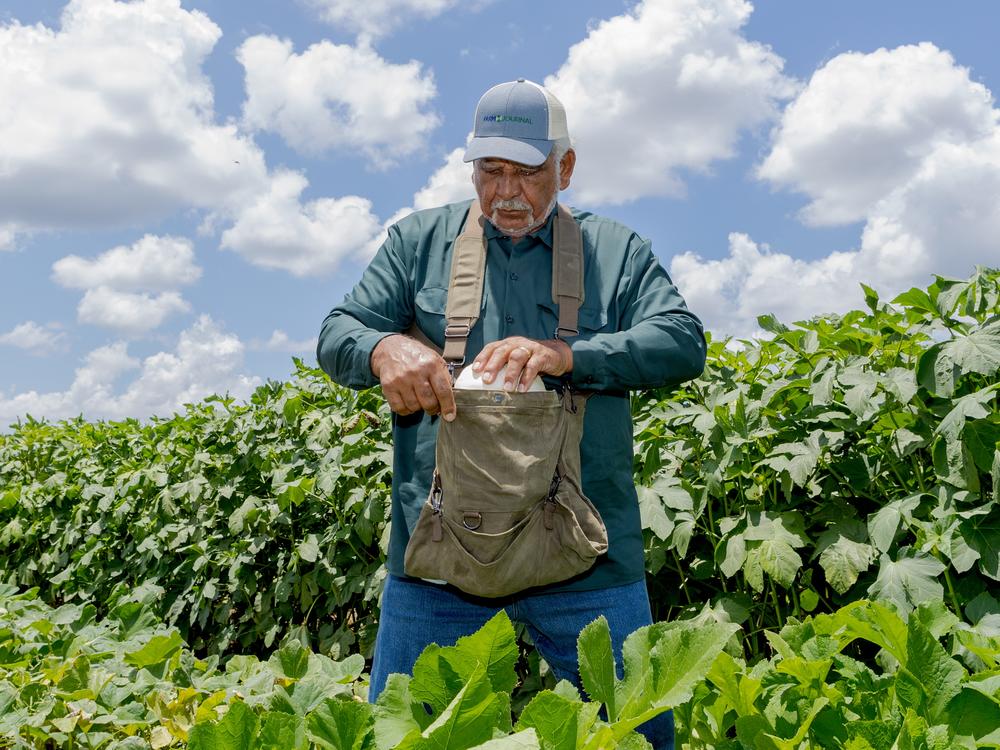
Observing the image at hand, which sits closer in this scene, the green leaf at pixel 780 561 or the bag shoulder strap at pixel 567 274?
the bag shoulder strap at pixel 567 274

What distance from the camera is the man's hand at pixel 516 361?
2.03 m

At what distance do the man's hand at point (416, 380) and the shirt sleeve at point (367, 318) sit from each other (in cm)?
13

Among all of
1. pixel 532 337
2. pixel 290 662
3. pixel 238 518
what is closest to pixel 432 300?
pixel 532 337

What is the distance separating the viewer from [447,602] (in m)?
2.34

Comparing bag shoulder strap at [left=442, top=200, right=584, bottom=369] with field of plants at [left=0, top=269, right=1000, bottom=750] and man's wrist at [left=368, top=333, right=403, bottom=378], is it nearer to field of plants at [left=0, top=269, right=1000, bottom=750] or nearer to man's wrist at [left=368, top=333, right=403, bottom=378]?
man's wrist at [left=368, top=333, right=403, bottom=378]

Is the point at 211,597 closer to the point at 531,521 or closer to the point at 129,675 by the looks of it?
the point at 129,675

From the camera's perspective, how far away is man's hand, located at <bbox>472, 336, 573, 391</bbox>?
2.03 metres

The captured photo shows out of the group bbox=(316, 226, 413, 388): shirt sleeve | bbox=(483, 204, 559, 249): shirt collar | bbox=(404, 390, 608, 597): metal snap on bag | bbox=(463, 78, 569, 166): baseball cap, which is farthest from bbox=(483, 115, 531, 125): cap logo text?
bbox=(404, 390, 608, 597): metal snap on bag

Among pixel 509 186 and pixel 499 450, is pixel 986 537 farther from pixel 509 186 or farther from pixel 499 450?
pixel 509 186

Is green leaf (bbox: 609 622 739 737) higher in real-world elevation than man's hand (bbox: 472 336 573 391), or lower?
lower

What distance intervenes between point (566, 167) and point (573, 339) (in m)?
0.55

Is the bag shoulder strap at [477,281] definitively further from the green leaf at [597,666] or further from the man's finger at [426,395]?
the green leaf at [597,666]

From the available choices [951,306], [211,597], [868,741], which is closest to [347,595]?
[211,597]

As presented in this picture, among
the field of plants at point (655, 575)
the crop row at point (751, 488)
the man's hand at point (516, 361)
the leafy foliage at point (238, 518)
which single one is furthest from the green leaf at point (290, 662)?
the leafy foliage at point (238, 518)
